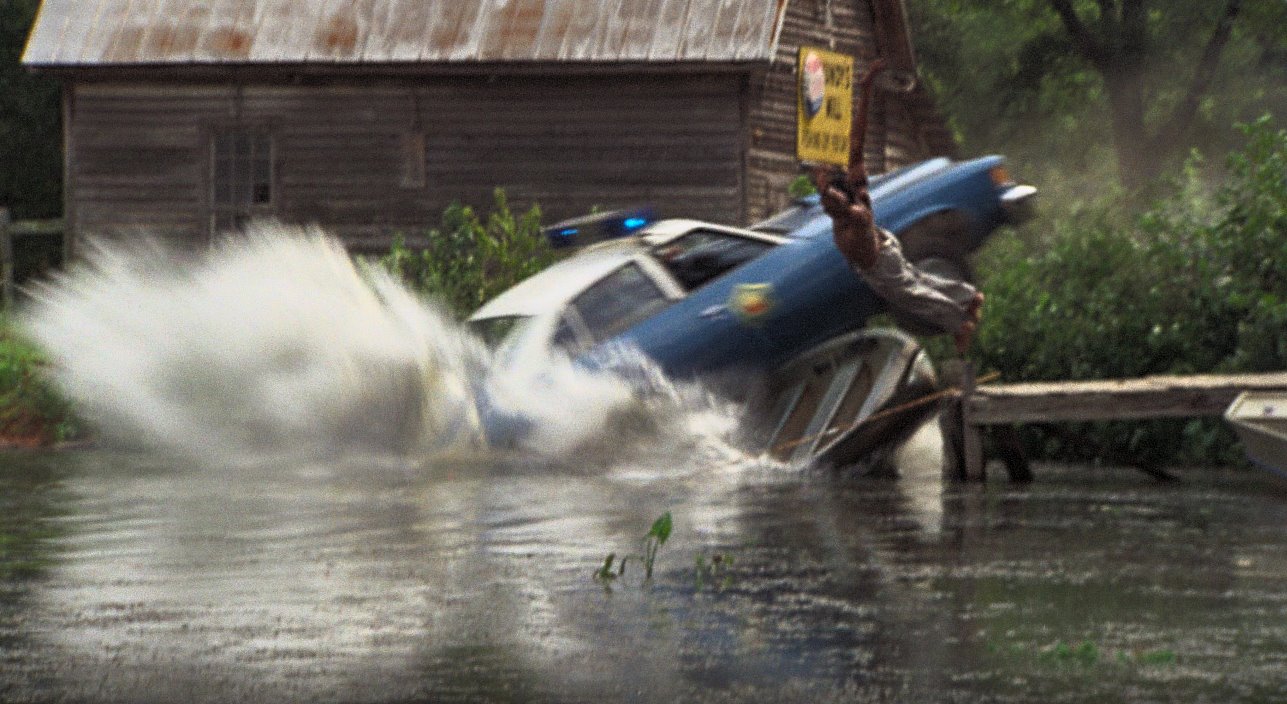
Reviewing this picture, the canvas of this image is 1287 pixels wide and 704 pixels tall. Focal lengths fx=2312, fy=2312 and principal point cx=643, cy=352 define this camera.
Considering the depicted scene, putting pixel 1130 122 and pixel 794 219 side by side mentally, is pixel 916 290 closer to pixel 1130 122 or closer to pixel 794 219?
pixel 794 219

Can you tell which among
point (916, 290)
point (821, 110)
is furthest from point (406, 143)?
point (916, 290)

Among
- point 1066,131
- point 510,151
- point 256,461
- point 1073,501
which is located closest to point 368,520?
point 1073,501

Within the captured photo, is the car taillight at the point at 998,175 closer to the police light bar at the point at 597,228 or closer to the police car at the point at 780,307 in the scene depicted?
the police car at the point at 780,307

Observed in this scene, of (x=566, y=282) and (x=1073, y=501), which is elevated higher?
(x=566, y=282)

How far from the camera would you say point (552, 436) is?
17.4 metres

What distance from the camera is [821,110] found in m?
34.3

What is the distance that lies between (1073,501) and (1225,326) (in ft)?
15.8

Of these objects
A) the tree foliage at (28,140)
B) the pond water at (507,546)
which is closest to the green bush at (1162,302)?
the pond water at (507,546)

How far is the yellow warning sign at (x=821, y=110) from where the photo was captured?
109 feet

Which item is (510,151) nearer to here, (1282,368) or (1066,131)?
(1282,368)

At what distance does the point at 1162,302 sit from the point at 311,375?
7299 mm

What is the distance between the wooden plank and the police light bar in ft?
11.1

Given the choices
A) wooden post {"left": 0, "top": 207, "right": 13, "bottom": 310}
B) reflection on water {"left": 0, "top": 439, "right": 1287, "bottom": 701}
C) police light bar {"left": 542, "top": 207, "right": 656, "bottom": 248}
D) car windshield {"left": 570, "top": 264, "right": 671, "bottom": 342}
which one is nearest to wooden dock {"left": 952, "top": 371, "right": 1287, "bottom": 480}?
reflection on water {"left": 0, "top": 439, "right": 1287, "bottom": 701}

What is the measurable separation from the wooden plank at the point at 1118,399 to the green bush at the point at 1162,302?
107 cm
